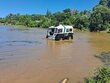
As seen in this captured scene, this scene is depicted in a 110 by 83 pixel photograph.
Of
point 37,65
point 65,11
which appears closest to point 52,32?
point 37,65

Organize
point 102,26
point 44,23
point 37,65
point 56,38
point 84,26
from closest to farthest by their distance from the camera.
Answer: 1. point 37,65
2. point 56,38
3. point 102,26
4. point 84,26
5. point 44,23

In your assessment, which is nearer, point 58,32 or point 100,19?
point 58,32

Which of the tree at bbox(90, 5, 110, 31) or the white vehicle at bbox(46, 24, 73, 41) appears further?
the tree at bbox(90, 5, 110, 31)

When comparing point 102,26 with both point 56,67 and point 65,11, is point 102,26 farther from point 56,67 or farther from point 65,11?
point 56,67

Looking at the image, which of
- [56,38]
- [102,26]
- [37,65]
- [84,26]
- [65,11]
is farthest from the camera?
[65,11]

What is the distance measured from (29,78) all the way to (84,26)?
69.4 metres

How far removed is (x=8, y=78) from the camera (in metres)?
11.2

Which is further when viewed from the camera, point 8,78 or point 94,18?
point 94,18

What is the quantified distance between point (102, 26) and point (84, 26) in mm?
6869

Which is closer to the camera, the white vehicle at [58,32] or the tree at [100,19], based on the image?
the white vehicle at [58,32]

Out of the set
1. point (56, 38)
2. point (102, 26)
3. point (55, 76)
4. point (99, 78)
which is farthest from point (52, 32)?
point (102, 26)

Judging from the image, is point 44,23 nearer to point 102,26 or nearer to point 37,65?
point 102,26

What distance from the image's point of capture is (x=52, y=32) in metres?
32.2

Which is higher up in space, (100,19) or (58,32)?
(100,19)
